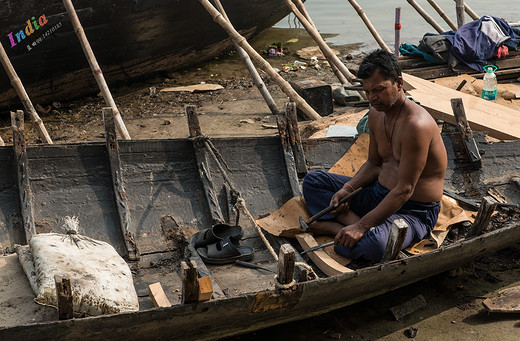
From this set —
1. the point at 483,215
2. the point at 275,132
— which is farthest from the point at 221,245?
the point at 275,132

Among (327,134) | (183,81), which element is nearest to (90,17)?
(183,81)

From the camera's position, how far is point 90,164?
4.42 metres

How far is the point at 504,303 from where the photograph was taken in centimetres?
420

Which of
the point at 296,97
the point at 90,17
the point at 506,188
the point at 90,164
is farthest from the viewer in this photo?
the point at 90,17

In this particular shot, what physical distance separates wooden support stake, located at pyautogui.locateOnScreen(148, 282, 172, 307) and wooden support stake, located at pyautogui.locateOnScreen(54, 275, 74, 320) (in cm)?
61

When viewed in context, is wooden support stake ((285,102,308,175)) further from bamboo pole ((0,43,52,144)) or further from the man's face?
bamboo pole ((0,43,52,144))

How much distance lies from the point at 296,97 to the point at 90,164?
3180mm

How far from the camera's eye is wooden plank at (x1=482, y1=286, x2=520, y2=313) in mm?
4129

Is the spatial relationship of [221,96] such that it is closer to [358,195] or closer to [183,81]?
[183,81]

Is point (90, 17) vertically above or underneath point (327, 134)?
above

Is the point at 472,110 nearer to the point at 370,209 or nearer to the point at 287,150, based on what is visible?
the point at 287,150

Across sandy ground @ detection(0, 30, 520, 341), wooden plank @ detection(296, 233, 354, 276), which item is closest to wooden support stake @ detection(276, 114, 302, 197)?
wooden plank @ detection(296, 233, 354, 276)

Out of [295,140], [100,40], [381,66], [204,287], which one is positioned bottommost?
[204,287]

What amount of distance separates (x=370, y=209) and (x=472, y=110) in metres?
2.68
